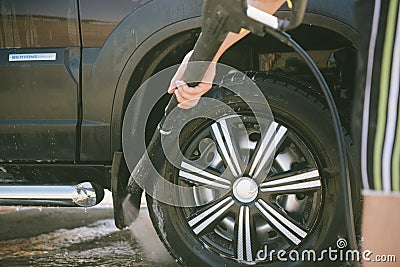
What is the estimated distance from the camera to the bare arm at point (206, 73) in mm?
1869

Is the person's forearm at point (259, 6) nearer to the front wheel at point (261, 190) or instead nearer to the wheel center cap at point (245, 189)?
the front wheel at point (261, 190)

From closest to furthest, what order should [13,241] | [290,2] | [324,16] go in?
[290,2], [324,16], [13,241]

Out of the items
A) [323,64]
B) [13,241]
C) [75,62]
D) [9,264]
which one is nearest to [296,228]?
[323,64]

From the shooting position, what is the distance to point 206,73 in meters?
2.03

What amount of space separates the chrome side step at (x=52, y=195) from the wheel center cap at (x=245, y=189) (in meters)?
0.68

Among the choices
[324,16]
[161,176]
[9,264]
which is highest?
[324,16]

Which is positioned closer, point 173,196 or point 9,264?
point 173,196

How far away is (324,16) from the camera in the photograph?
2801mm

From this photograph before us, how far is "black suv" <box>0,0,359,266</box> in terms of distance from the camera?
9.37ft

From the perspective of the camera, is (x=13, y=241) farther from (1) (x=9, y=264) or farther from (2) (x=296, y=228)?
(2) (x=296, y=228)

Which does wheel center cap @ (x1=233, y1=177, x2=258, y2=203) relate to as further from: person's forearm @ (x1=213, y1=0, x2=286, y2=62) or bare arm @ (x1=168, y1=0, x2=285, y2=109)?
person's forearm @ (x1=213, y1=0, x2=286, y2=62)

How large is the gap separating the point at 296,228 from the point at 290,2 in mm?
1460

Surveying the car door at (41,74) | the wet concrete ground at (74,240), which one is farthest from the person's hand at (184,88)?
the wet concrete ground at (74,240)

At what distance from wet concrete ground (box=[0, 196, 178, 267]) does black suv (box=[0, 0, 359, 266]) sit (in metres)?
0.66
